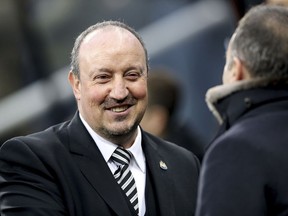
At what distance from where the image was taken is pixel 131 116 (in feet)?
19.7

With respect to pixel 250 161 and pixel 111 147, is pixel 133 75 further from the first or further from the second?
pixel 250 161

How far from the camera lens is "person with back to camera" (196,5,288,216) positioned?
4938 mm

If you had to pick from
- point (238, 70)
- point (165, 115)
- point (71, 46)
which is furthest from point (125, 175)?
point (71, 46)

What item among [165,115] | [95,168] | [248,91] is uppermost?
[248,91]

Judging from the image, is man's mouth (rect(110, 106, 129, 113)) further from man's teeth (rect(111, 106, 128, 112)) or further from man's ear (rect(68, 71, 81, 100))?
man's ear (rect(68, 71, 81, 100))

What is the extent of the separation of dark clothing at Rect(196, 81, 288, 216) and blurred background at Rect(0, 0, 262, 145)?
4882mm

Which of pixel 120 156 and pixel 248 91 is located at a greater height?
pixel 248 91

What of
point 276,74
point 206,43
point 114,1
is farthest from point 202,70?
point 276,74

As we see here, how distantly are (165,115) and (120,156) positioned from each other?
7.13 feet

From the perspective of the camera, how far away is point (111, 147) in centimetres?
596

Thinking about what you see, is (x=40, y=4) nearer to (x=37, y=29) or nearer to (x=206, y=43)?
(x=37, y=29)

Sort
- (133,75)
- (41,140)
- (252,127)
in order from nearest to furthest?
(252,127) < (41,140) < (133,75)

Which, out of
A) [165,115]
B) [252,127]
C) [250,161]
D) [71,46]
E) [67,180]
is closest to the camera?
[250,161]

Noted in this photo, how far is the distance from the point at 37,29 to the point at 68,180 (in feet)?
16.0
